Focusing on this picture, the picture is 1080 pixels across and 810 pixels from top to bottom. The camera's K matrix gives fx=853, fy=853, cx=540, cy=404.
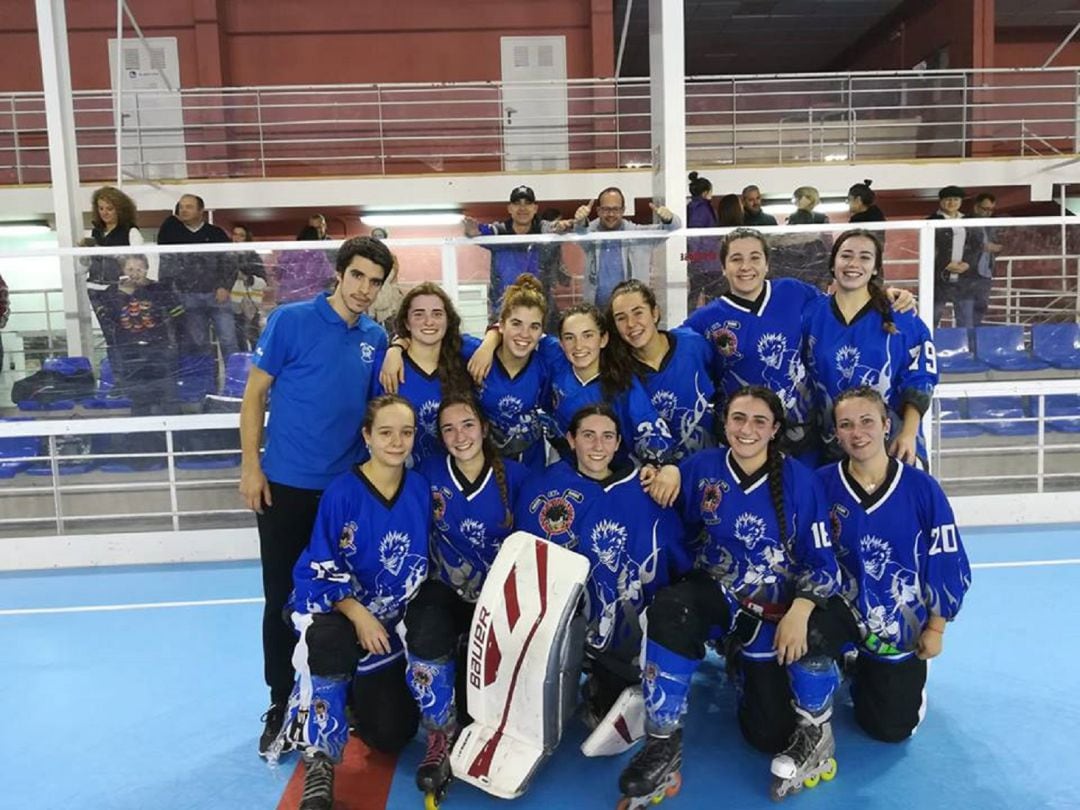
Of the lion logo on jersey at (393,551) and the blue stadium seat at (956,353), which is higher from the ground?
the blue stadium seat at (956,353)

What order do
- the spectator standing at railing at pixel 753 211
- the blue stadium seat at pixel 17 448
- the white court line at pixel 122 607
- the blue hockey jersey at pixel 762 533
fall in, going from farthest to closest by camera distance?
the spectator standing at railing at pixel 753 211, the blue stadium seat at pixel 17 448, the white court line at pixel 122 607, the blue hockey jersey at pixel 762 533

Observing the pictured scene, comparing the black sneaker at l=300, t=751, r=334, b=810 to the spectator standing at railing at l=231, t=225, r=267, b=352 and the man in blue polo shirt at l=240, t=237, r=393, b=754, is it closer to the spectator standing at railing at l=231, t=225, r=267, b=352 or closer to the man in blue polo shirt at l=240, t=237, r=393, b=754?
the man in blue polo shirt at l=240, t=237, r=393, b=754

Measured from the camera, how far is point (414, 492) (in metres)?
3.06

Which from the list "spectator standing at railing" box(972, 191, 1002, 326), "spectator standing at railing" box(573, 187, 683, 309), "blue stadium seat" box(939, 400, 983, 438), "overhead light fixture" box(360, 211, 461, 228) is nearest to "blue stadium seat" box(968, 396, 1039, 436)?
"blue stadium seat" box(939, 400, 983, 438)

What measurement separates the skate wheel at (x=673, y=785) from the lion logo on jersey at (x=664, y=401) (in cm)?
133

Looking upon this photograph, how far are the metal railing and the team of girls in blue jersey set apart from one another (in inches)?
Result: 386

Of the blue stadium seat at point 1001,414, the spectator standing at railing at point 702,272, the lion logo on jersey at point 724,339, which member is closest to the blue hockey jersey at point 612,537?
the lion logo on jersey at point 724,339

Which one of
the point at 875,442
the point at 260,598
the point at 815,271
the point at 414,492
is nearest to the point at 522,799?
the point at 414,492

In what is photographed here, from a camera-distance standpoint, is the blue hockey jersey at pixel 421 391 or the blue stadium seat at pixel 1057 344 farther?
the blue stadium seat at pixel 1057 344

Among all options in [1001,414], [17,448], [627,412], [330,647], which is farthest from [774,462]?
[17,448]

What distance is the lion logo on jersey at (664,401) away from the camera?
3441 millimetres

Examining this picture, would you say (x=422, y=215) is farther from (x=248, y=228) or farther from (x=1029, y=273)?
(x=1029, y=273)

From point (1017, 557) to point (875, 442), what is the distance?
2.87 m

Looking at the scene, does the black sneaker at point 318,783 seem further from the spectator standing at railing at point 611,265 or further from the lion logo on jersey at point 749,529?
the spectator standing at railing at point 611,265
